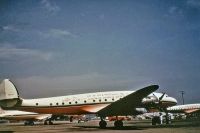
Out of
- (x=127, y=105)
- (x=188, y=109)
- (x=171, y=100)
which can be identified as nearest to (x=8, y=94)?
(x=127, y=105)

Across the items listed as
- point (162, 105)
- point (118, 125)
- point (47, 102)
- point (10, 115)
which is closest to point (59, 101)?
point (47, 102)

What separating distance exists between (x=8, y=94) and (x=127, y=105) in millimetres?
12934

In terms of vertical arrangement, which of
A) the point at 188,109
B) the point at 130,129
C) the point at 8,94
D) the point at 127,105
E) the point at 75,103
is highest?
the point at 8,94

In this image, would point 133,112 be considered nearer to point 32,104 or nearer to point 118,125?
point 118,125

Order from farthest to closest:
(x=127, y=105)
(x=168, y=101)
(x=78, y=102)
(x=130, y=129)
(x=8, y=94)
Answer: (x=168, y=101)
(x=78, y=102)
(x=8, y=94)
(x=127, y=105)
(x=130, y=129)

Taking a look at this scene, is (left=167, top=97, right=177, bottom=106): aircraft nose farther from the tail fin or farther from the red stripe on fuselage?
the tail fin

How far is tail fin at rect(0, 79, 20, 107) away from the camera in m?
28.3

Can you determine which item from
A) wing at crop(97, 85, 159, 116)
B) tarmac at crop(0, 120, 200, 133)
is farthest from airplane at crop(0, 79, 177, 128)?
tarmac at crop(0, 120, 200, 133)

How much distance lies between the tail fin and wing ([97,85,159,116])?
382 inches

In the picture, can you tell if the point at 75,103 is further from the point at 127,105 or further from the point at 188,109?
the point at 188,109

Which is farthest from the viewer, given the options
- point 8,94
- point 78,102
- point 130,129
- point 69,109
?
point 69,109

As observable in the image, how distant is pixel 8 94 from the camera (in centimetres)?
2866

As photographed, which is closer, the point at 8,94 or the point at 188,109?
the point at 8,94

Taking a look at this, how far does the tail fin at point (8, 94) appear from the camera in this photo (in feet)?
93.0
